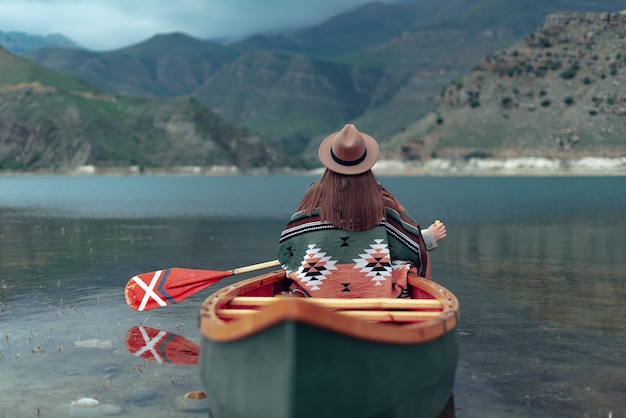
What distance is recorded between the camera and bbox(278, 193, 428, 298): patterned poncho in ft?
29.2

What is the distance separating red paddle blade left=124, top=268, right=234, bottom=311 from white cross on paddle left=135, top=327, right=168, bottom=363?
1.90 ft

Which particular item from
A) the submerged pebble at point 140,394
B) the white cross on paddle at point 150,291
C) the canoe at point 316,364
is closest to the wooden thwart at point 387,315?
the canoe at point 316,364

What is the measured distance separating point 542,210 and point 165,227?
2611cm

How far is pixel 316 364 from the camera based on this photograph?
5797 mm

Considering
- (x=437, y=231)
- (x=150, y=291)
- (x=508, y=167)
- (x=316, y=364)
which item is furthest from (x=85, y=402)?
(x=508, y=167)

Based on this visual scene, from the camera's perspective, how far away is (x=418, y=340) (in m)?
6.57

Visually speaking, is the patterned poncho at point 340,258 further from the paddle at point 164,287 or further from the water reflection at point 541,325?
the paddle at point 164,287

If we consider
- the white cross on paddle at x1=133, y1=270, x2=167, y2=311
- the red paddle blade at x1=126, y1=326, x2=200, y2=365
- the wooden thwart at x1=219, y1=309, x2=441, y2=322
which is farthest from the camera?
the white cross on paddle at x1=133, y1=270, x2=167, y2=311

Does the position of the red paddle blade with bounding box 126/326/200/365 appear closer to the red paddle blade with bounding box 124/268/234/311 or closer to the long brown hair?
the red paddle blade with bounding box 124/268/234/311

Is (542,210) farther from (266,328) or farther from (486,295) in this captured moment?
(266,328)

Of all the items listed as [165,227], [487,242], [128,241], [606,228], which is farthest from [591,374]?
[165,227]

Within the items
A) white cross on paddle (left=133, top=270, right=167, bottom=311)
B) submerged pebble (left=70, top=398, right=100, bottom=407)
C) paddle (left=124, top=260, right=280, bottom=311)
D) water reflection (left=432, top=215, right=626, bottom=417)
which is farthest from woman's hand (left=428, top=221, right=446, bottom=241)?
submerged pebble (left=70, top=398, right=100, bottom=407)

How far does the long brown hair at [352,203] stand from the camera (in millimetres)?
8820

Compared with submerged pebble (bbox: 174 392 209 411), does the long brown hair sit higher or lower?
higher
